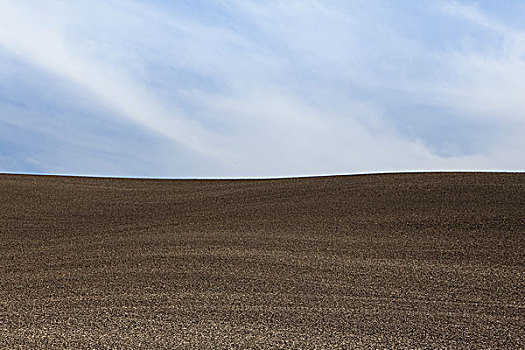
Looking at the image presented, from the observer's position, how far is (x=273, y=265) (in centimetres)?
398

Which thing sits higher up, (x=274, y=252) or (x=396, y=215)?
(x=396, y=215)

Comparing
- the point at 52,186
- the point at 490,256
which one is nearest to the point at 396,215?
the point at 490,256

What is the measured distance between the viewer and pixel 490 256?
4324mm

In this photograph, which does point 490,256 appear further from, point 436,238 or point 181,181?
point 181,181

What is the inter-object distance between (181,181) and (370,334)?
17.6ft

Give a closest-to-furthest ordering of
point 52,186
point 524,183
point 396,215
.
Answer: point 396,215 < point 524,183 < point 52,186

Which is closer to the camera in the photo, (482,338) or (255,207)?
(482,338)

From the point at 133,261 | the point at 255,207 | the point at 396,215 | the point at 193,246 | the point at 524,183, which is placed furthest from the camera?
the point at 524,183

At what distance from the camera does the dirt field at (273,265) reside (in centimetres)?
288

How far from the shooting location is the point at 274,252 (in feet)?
14.1

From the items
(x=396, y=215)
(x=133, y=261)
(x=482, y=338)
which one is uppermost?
(x=396, y=215)

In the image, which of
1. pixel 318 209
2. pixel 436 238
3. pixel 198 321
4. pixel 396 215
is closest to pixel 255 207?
pixel 318 209

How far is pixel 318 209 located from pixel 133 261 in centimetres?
216

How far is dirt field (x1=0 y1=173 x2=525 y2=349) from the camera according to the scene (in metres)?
2.88
